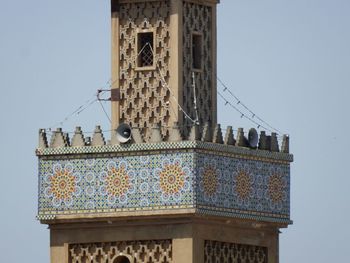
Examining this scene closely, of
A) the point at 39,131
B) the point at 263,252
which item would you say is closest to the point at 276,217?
the point at 263,252

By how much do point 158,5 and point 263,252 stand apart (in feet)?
17.1

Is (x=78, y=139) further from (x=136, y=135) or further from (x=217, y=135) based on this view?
(x=217, y=135)

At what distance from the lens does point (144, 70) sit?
6300 cm

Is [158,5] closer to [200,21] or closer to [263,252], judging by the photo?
[200,21]

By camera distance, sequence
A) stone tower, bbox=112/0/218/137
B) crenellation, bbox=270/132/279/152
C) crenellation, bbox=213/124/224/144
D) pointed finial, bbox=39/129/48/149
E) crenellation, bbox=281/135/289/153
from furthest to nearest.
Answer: crenellation, bbox=281/135/289/153, crenellation, bbox=270/132/279/152, pointed finial, bbox=39/129/48/149, stone tower, bbox=112/0/218/137, crenellation, bbox=213/124/224/144

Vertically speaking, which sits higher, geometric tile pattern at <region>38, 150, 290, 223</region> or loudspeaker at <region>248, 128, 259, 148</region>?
loudspeaker at <region>248, 128, 259, 148</region>

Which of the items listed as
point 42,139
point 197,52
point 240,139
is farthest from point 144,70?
point 42,139

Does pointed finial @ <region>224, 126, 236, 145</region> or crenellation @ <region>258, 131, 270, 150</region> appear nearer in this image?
pointed finial @ <region>224, 126, 236, 145</region>

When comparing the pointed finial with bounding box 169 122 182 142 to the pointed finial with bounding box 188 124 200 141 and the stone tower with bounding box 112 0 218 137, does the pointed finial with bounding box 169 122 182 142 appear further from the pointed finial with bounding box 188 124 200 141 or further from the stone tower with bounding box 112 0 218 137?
the stone tower with bounding box 112 0 218 137

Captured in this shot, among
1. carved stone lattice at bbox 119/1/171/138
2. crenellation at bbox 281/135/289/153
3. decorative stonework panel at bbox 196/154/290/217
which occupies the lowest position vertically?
decorative stonework panel at bbox 196/154/290/217

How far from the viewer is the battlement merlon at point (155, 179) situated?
6172 centimetres

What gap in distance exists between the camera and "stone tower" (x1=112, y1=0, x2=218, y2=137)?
2467 inches

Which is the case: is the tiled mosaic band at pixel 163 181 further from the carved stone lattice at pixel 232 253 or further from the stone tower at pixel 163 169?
the carved stone lattice at pixel 232 253

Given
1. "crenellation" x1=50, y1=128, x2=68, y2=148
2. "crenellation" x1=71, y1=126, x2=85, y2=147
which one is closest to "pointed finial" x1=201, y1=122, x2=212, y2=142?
"crenellation" x1=71, y1=126, x2=85, y2=147
